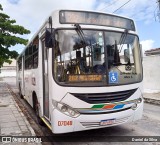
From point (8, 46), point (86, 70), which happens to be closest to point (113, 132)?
point (86, 70)

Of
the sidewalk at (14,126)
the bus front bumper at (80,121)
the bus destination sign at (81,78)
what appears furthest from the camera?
the sidewalk at (14,126)

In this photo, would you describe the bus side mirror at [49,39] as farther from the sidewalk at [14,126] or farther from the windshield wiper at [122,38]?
the sidewalk at [14,126]

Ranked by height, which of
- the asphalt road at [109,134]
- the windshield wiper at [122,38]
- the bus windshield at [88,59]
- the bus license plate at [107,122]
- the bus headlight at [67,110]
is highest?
the windshield wiper at [122,38]

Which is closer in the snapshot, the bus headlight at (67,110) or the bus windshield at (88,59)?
the bus headlight at (67,110)

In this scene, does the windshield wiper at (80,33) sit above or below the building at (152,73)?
above

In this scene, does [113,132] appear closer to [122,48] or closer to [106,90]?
[106,90]

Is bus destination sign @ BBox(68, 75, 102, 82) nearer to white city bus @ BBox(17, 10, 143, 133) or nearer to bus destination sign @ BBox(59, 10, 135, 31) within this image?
white city bus @ BBox(17, 10, 143, 133)

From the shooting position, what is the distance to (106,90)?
5.48 m

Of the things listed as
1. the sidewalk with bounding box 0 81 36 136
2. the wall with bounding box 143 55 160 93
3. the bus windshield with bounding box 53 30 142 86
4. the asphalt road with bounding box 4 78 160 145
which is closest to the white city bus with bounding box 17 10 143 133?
the bus windshield with bounding box 53 30 142 86

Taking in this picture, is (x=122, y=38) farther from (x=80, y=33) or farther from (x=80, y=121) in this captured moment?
(x=80, y=121)

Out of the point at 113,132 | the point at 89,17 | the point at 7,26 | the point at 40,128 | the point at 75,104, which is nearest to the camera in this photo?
the point at 75,104

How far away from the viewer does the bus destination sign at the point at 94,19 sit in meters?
5.60

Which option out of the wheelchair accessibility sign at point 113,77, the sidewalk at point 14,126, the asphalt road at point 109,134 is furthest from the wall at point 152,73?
the wheelchair accessibility sign at point 113,77

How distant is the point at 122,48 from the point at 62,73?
1.65m
